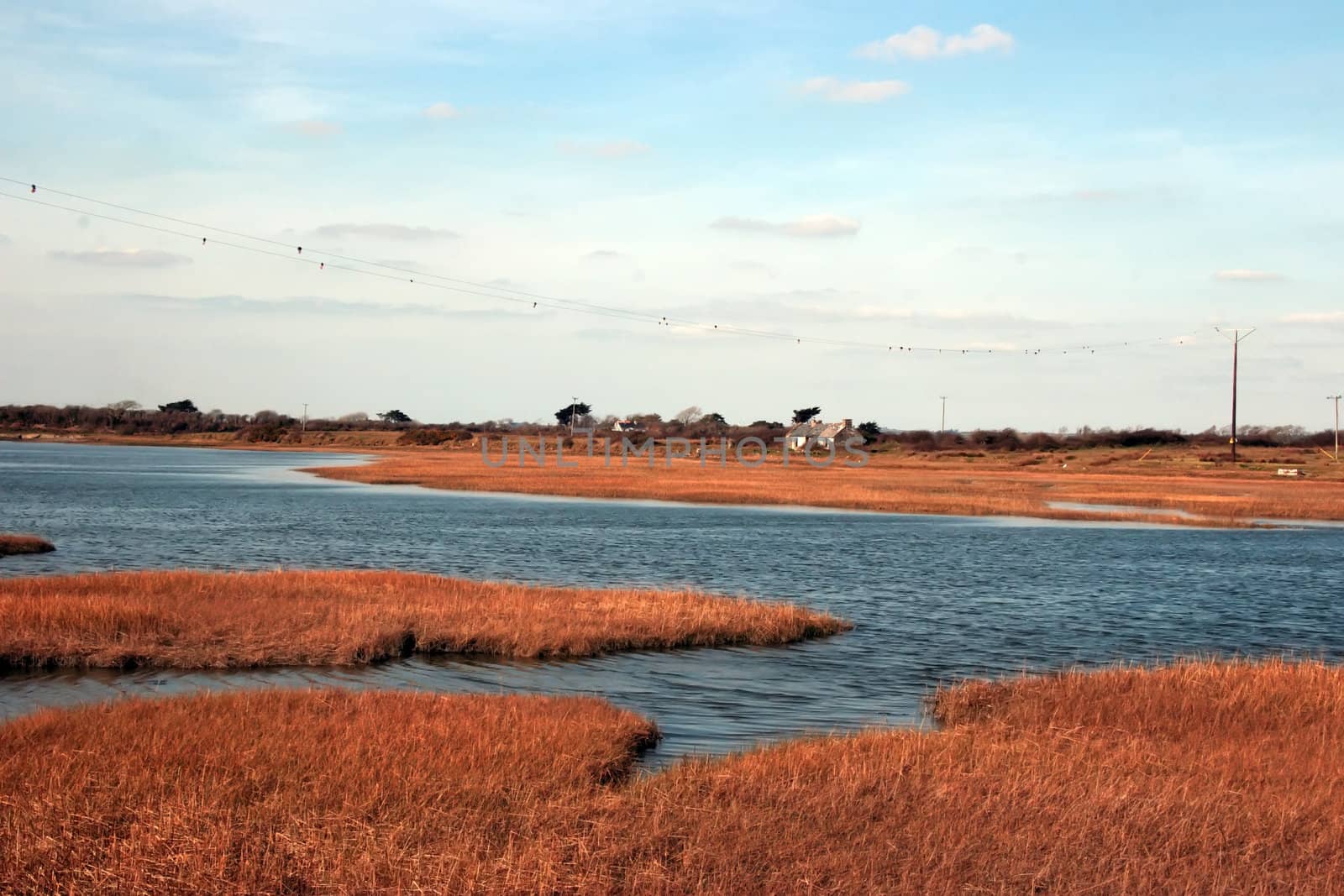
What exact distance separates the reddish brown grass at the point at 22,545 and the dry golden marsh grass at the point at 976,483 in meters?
43.1

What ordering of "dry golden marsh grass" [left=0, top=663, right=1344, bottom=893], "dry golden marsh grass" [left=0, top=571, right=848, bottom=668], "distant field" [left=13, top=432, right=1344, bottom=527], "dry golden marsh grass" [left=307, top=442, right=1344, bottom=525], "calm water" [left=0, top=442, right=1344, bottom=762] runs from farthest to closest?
"dry golden marsh grass" [left=307, top=442, right=1344, bottom=525] < "distant field" [left=13, top=432, right=1344, bottom=527] < "dry golden marsh grass" [left=0, top=571, right=848, bottom=668] < "calm water" [left=0, top=442, right=1344, bottom=762] < "dry golden marsh grass" [left=0, top=663, right=1344, bottom=893]

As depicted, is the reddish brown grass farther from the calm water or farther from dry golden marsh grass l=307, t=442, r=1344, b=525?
dry golden marsh grass l=307, t=442, r=1344, b=525

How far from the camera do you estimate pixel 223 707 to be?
618 inches

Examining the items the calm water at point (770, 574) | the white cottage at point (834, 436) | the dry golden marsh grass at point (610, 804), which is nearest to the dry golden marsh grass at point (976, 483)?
the calm water at point (770, 574)

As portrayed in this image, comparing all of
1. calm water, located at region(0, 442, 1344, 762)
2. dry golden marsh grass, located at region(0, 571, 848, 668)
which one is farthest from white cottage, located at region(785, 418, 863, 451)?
dry golden marsh grass, located at region(0, 571, 848, 668)

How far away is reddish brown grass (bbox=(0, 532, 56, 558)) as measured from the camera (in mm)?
36094

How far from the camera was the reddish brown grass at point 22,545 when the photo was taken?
36.1m

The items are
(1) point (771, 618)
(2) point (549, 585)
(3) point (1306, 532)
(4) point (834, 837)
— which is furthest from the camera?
(3) point (1306, 532)

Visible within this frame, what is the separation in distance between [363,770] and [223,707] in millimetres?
3839

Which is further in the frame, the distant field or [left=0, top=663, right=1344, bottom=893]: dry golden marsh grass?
the distant field

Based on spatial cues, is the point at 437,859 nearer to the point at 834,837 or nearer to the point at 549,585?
the point at 834,837

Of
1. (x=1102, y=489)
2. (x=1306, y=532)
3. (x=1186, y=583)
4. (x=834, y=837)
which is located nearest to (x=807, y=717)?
(x=834, y=837)

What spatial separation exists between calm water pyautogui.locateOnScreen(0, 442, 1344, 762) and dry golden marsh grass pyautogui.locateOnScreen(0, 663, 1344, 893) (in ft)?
8.78

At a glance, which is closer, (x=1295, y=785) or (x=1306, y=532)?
(x=1295, y=785)
